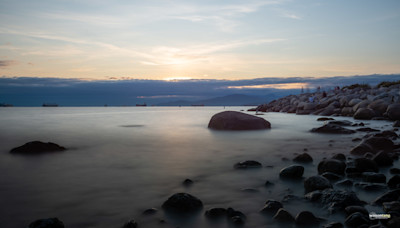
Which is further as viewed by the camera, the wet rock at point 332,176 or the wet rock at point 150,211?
the wet rock at point 332,176

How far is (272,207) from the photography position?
3775 mm

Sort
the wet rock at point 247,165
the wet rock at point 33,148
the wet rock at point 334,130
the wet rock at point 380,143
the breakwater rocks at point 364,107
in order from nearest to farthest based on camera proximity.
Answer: the wet rock at point 247,165 < the wet rock at point 380,143 < the wet rock at point 33,148 < the wet rock at point 334,130 < the breakwater rocks at point 364,107

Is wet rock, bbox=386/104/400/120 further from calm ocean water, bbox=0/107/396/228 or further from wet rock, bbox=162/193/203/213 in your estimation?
wet rock, bbox=162/193/203/213

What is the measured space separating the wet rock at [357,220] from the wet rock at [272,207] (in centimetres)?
84

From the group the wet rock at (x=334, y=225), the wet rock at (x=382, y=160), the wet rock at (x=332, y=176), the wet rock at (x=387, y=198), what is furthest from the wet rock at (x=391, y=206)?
the wet rock at (x=382, y=160)

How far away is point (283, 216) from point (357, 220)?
0.84 m

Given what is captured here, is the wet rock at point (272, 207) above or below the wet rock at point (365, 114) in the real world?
above

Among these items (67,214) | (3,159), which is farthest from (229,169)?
(3,159)

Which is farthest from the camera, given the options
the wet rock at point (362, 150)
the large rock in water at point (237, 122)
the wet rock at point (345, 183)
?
the large rock in water at point (237, 122)

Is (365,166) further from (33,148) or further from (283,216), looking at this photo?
(33,148)

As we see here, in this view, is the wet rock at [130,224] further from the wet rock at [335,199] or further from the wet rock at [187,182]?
the wet rock at [335,199]

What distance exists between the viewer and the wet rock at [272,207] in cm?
372

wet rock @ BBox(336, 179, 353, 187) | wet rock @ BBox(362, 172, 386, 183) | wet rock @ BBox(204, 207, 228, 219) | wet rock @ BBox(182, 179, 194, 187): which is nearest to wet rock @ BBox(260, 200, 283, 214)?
wet rock @ BBox(204, 207, 228, 219)

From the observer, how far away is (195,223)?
11.2ft
